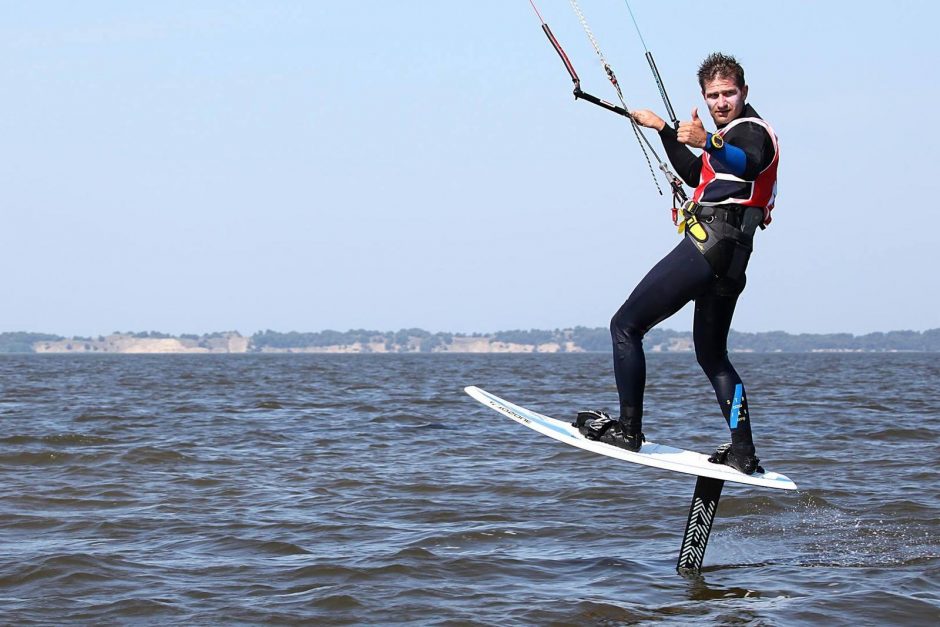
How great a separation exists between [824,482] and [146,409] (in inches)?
666

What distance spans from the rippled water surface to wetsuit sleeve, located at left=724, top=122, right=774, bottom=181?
275 centimetres

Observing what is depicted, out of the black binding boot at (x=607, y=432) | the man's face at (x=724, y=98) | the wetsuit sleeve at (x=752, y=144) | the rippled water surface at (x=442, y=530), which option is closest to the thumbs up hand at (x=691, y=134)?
the wetsuit sleeve at (x=752, y=144)

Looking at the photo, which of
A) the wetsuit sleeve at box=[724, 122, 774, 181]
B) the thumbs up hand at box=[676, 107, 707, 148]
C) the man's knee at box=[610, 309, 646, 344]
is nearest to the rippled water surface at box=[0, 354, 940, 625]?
the man's knee at box=[610, 309, 646, 344]

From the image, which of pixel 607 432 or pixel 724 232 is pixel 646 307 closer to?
pixel 724 232

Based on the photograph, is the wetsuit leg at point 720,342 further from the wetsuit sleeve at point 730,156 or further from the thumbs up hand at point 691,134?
the thumbs up hand at point 691,134

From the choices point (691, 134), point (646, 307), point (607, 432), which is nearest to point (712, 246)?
point (646, 307)

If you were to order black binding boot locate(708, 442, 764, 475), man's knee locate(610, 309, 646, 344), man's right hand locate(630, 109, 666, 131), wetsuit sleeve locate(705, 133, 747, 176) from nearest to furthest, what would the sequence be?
1. wetsuit sleeve locate(705, 133, 747, 176)
2. man's right hand locate(630, 109, 666, 131)
3. man's knee locate(610, 309, 646, 344)
4. black binding boot locate(708, 442, 764, 475)

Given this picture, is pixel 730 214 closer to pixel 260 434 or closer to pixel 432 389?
pixel 260 434

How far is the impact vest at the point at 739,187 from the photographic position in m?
7.21

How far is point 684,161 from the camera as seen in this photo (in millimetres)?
7668

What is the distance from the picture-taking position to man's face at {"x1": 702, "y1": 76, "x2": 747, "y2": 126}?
721 centimetres

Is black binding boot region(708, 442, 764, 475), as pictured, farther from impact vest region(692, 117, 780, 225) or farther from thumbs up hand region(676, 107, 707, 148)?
thumbs up hand region(676, 107, 707, 148)

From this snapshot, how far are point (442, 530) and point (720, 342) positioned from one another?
11.3 feet

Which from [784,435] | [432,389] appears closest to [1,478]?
[784,435]
